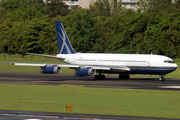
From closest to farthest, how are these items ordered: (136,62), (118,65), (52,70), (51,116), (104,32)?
(51,116) < (52,70) < (136,62) < (118,65) < (104,32)

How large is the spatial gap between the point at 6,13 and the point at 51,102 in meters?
135

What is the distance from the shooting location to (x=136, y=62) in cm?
4934

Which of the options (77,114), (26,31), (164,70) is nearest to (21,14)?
(26,31)

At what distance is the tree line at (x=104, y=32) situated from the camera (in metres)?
100

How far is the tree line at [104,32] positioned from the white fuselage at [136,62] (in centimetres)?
4739

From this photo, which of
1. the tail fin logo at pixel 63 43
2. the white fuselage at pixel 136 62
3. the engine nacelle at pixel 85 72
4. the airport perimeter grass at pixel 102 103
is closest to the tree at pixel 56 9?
the tail fin logo at pixel 63 43

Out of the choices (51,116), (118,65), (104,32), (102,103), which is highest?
(104,32)

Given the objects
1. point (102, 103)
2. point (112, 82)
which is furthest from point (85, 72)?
point (102, 103)

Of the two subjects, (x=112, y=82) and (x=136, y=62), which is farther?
(x=136, y=62)

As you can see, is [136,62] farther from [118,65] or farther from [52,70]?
[52,70]

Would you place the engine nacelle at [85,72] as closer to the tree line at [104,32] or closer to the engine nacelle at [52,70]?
the engine nacelle at [52,70]

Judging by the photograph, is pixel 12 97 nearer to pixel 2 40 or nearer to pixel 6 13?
pixel 2 40

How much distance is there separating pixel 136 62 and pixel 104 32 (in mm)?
75987

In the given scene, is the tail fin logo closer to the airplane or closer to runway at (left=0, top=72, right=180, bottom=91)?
the airplane
